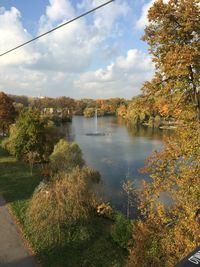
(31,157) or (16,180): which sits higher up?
(31,157)

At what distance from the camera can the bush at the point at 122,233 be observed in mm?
12793

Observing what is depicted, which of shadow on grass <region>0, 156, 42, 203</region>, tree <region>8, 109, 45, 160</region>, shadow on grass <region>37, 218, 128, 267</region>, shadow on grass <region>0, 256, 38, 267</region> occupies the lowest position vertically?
shadow on grass <region>37, 218, 128, 267</region>

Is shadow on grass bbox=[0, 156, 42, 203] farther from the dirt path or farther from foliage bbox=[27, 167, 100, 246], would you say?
foliage bbox=[27, 167, 100, 246]

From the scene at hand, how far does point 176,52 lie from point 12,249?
10.4 meters

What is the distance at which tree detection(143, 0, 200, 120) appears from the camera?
6645mm

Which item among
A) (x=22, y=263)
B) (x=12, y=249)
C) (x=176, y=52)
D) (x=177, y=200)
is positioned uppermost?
(x=176, y=52)

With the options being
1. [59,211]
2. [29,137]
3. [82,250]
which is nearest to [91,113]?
[29,137]

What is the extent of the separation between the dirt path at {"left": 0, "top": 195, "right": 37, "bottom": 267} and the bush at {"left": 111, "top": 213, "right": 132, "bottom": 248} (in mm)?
4054

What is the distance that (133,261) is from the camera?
26.3ft

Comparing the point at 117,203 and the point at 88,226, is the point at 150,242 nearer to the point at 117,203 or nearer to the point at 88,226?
the point at 88,226

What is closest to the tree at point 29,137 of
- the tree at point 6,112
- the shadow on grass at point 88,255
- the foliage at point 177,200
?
the tree at point 6,112

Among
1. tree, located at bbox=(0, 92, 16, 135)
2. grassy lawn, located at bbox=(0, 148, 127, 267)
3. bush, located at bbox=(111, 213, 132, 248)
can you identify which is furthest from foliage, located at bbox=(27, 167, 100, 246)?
tree, located at bbox=(0, 92, 16, 135)

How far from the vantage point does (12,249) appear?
11.8m

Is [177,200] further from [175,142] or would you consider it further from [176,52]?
[176,52]
